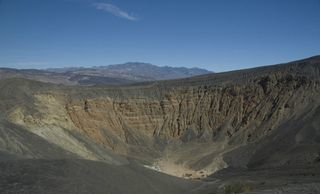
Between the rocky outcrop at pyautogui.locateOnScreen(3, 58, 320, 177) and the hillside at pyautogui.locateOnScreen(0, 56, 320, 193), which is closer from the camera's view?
the hillside at pyautogui.locateOnScreen(0, 56, 320, 193)

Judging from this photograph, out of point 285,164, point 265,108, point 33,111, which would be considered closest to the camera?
point 285,164

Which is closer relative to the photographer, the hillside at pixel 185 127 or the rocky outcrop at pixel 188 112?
the hillside at pixel 185 127

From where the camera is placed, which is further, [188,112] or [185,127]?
[188,112]

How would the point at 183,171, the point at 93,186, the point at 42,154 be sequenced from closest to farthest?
the point at 93,186
the point at 42,154
the point at 183,171

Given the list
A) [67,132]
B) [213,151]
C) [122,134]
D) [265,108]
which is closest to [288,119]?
[265,108]

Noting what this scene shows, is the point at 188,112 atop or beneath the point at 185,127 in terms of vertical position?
atop

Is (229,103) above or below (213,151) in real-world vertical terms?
above

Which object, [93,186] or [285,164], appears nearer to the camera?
[93,186]

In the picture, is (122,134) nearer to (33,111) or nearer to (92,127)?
(92,127)
